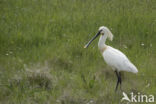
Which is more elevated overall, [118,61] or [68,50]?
[118,61]

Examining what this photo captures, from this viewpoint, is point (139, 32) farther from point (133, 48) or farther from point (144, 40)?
point (133, 48)

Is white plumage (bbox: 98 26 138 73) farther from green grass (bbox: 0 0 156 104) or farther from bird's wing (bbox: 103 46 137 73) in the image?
green grass (bbox: 0 0 156 104)

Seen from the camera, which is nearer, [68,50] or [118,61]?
[118,61]

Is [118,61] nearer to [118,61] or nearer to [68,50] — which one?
[118,61]

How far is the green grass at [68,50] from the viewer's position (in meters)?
6.35

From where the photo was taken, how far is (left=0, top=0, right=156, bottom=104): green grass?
250 inches

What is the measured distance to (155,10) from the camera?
10.7 m

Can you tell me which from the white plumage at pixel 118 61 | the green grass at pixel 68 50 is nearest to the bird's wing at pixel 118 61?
the white plumage at pixel 118 61

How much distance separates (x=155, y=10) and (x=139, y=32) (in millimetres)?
2145

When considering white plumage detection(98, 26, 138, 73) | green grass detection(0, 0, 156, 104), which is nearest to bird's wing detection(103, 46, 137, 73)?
white plumage detection(98, 26, 138, 73)

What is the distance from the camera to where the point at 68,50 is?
775 cm

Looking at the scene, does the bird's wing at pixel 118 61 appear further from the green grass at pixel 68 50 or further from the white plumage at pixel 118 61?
the green grass at pixel 68 50

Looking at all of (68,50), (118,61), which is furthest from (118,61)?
(68,50)

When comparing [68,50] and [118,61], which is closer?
[118,61]
